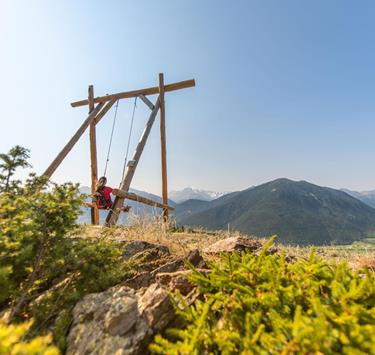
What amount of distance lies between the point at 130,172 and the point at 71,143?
9.08 ft

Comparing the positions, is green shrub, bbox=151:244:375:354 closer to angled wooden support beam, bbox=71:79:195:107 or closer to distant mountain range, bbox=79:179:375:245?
angled wooden support beam, bbox=71:79:195:107

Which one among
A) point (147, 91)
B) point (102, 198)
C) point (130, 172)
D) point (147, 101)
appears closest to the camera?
point (130, 172)

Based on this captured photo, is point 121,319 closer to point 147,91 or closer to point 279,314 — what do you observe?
point 279,314

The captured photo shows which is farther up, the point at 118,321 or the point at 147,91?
the point at 147,91

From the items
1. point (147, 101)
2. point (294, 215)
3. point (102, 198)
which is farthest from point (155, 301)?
point (294, 215)

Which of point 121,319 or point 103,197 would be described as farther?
point 103,197

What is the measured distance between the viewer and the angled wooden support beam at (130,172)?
683 cm

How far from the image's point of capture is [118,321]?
1631mm

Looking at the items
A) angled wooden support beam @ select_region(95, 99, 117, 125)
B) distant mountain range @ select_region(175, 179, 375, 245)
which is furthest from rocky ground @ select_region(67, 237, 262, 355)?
distant mountain range @ select_region(175, 179, 375, 245)

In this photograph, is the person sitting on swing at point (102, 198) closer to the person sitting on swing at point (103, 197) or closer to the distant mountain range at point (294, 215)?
the person sitting on swing at point (103, 197)

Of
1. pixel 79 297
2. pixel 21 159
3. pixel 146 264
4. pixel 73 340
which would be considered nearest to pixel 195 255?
pixel 146 264

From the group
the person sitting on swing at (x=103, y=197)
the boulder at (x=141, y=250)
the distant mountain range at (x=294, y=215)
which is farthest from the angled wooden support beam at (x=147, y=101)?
the distant mountain range at (x=294, y=215)

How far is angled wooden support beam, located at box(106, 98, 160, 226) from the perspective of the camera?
22.4 ft

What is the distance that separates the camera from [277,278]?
5.46ft
